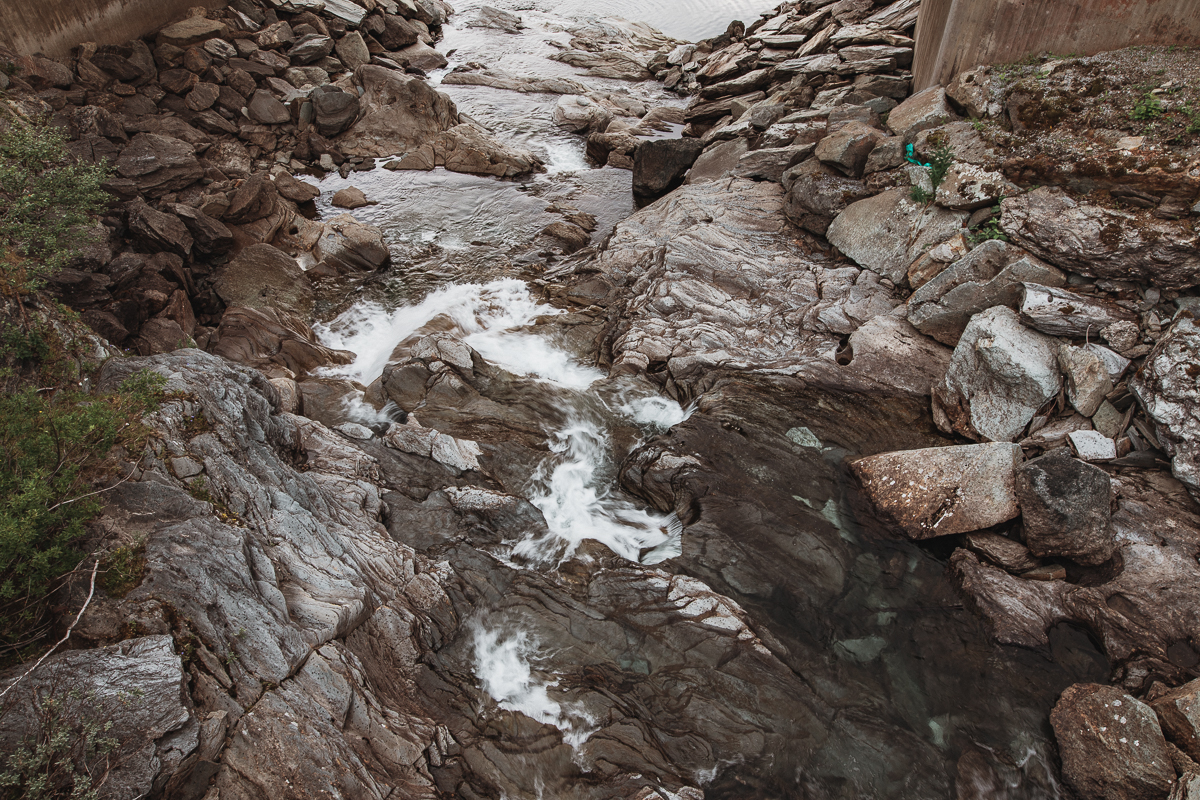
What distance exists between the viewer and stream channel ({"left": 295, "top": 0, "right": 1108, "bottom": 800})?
22.6ft

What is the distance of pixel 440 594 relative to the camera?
26.2 feet

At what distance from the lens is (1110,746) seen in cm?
667

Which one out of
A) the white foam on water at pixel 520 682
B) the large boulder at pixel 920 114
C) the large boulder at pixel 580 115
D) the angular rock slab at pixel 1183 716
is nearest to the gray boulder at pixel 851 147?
the large boulder at pixel 920 114

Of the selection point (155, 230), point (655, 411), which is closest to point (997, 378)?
point (655, 411)

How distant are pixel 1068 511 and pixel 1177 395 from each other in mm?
2562

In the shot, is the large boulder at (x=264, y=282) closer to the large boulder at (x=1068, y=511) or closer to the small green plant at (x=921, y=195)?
the small green plant at (x=921, y=195)

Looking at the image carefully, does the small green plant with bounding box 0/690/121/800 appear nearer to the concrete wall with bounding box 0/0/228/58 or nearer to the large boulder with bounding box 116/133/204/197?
the large boulder with bounding box 116/133/204/197

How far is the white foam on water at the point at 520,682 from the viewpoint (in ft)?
23.0

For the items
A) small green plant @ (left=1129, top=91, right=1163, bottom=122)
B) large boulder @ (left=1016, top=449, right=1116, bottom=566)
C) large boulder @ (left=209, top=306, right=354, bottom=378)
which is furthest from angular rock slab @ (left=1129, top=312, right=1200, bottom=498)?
large boulder @ (left=209, top=306, right=354, bottom=378)

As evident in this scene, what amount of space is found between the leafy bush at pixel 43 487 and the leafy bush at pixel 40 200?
3186 mm

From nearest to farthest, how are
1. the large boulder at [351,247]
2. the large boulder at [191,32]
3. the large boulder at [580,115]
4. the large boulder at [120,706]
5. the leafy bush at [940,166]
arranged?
the large boulder at [120,706] < the leafy bush at [940,166] < the large boulder at [351,247] < the large boulder at [191,32] < the large boulder at [580,115]

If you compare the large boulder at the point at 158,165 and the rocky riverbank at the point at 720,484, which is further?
the large boulder at the point at 158,165

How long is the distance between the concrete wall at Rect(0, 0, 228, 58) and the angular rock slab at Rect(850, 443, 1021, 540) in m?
25.1

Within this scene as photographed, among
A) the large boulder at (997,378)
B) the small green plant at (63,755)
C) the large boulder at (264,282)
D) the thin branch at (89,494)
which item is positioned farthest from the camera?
the large boulder at (264,282)
